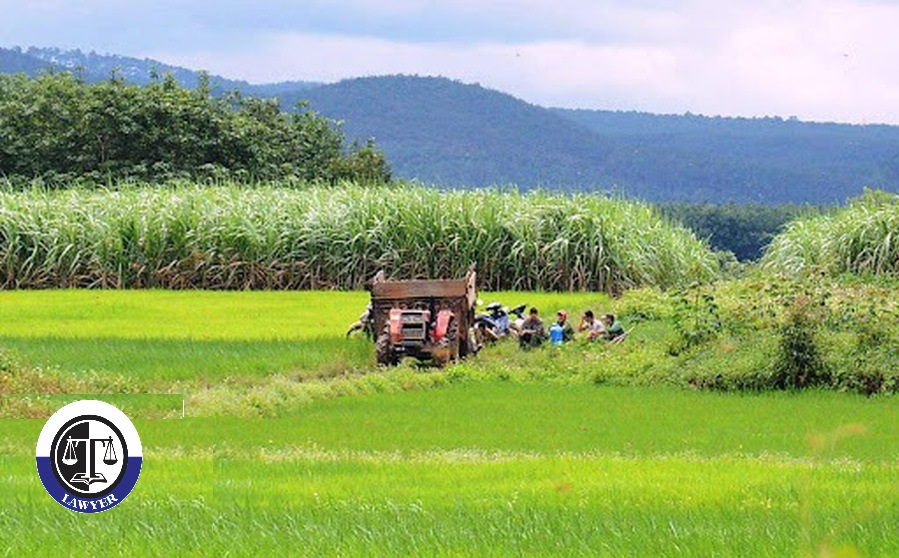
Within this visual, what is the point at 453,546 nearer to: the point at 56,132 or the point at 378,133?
the point at 56,132

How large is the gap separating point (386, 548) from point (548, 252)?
77.7 ft

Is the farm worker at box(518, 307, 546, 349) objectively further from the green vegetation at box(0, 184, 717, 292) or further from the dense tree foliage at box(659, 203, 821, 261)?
the dense tree foliage at box(659, 203, 821, 261)

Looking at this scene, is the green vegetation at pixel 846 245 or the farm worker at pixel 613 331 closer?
the farm worker at pixel 613 331

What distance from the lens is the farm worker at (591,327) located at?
2077cm

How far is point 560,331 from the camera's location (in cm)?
2073

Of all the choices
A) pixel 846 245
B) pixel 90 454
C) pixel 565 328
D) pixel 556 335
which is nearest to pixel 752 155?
pixel 846 245

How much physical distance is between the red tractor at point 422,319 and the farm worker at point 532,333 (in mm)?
779

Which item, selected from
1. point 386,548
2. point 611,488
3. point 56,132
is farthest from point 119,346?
point 56,132

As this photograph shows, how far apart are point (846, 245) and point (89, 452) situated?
25.5m

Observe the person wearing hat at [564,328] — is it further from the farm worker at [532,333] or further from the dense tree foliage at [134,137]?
the dense tree foliage at [134,137]

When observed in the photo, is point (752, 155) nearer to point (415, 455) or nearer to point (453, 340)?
point (453, 340)

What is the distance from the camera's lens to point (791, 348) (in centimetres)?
1738

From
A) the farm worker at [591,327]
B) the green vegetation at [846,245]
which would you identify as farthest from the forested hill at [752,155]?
the farm worker at [591,327]

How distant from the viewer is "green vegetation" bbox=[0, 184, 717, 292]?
3008 cm
